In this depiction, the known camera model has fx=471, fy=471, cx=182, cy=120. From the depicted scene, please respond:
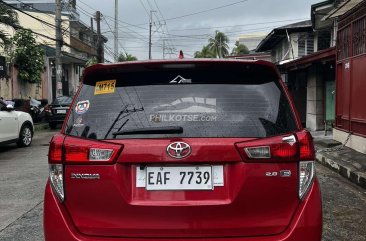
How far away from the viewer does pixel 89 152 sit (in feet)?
9.35

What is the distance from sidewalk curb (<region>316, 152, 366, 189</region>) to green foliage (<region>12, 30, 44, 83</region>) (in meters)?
18.4

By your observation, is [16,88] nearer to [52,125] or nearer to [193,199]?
[52,125]

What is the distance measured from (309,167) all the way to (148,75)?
120cm

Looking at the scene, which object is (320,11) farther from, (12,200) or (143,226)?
(143,226)

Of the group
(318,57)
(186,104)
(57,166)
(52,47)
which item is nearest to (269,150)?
(186,104)

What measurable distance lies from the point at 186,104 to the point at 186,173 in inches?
18.0

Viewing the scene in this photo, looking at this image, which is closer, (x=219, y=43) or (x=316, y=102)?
(x=316, y=102)

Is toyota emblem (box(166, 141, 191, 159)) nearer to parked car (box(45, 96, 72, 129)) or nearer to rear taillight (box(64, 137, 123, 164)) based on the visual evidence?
rear taillight (box(64, 137, 123, 164))

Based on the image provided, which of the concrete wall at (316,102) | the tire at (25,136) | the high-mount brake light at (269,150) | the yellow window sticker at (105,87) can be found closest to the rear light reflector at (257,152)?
the high-mount brake light at (269,150)

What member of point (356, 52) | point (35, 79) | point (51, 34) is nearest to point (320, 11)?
point (356, 52)

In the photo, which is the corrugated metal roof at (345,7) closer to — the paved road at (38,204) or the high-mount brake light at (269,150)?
the paved road at (38,204)

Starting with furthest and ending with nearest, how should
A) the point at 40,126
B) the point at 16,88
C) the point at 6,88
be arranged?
the point at 16,88 < the point at 6,88 < the point at 40,126

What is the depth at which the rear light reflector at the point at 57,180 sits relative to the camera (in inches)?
115

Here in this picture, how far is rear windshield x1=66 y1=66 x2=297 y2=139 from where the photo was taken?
2.89m
